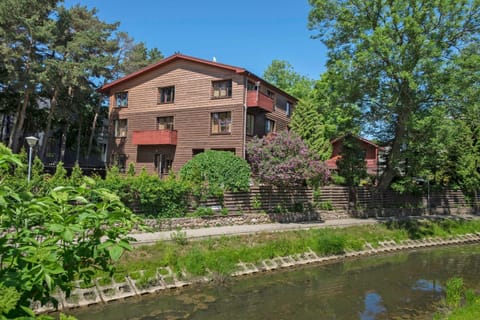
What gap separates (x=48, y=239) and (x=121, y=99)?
34.3 m

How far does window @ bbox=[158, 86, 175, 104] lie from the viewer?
3169 centimetres

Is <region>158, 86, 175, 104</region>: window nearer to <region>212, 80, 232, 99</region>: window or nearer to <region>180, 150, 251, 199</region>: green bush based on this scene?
<region>212, 80, 232, 99</region>: window

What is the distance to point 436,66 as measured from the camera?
820 inches

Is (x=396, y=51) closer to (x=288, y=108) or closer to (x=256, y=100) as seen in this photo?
(x=256, y=100)

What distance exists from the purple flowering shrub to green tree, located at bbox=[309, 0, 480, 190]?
21.0 ft

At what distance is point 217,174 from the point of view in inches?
751

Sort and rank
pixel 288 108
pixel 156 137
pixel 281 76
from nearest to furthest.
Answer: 1. pixel 156 137
2. pixel 288 108
3. pixel 281 76

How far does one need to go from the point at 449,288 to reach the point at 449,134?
14.4 meters

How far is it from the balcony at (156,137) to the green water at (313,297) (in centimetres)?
1848

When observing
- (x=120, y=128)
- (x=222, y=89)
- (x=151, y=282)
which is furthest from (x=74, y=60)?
(x=151, y=282)

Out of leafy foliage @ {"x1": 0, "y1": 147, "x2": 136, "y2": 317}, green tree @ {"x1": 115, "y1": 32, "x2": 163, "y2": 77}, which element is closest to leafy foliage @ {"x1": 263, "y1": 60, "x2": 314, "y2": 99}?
green tree @ {"x1": 115, "y1": 32, "x2": 163, "y2": 77}

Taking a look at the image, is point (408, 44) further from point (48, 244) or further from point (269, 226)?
point (48, 244)

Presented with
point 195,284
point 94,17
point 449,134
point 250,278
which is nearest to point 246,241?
point 250,278

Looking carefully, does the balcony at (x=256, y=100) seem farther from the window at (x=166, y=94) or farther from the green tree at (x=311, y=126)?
the window at (x=166, y=94)
